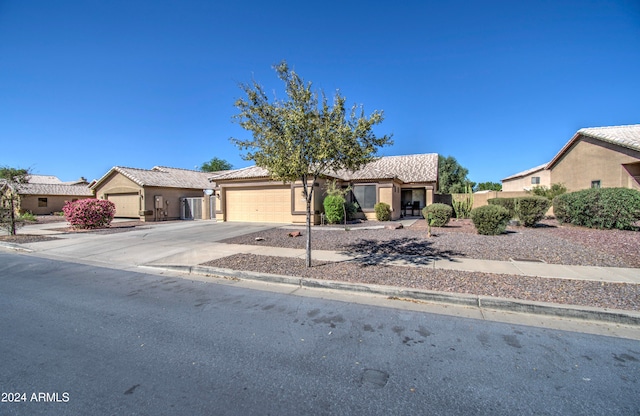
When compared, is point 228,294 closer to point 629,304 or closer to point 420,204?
point 629,304

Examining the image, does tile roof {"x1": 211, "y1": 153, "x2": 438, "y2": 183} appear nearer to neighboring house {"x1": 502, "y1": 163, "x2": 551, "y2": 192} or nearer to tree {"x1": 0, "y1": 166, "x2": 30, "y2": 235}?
tree {"x1": 0, "y1": 166, "x2": 30, "y2": 235}

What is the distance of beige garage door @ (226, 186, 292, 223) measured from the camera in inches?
728

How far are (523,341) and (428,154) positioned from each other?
26315 millimetres

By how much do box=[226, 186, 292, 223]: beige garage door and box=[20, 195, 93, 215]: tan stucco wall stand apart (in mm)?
25769

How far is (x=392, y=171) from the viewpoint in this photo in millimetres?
25281

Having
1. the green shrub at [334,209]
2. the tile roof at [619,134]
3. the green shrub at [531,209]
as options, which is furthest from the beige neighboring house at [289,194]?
the tile roof at [619,134]

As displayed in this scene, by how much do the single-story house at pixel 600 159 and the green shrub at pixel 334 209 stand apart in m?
18.6

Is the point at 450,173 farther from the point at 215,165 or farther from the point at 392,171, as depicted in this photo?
the point at 215,165

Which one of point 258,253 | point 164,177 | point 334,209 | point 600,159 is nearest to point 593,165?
point 600,159

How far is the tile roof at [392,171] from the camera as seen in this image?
20077 millimetres

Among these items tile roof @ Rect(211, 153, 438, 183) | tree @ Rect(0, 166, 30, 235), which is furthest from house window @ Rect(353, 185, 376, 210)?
tree @ Rect(0, 166, 30, 235)

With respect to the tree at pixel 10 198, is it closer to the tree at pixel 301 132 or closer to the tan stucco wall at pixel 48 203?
the tree at pixel 301 132

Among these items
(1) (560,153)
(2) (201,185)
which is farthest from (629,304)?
(2) (201,185)

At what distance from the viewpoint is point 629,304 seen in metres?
4.82
